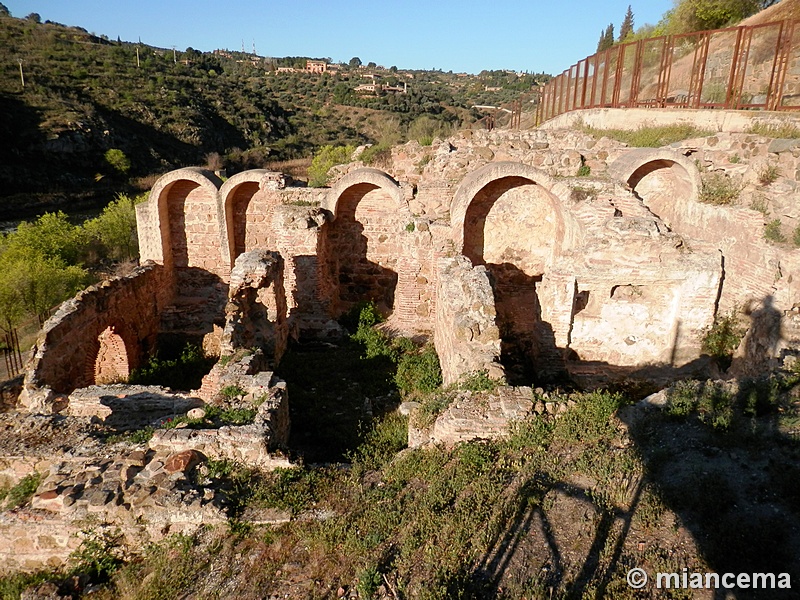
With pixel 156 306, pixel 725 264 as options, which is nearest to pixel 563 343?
pixel 725 264

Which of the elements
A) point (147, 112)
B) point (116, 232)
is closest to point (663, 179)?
point (116, 232)

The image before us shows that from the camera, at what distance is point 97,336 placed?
933 cm

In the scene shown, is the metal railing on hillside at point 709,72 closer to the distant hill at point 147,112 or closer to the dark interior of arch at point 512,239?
the dark interior of arch at point 512,239

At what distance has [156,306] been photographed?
1217 cm

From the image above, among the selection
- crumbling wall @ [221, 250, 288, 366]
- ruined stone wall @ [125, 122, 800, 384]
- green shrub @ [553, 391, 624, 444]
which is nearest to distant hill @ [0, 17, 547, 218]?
ruined stone wall @ [125, 122, 800, 384]

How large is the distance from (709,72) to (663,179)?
32.3ft

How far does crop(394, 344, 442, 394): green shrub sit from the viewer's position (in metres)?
8.63

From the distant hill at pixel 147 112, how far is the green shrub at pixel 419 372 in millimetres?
27476

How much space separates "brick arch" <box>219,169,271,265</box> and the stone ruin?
0.18 feet

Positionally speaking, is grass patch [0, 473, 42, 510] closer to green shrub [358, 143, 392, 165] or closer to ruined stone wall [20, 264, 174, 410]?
ruined stone wall [20, 264, 174, 410]

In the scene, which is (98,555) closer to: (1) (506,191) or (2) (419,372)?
(2) (419,372)

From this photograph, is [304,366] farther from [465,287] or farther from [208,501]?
[208,501]

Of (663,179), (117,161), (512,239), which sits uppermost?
(663,179)

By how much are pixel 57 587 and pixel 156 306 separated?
8511 millimetres
